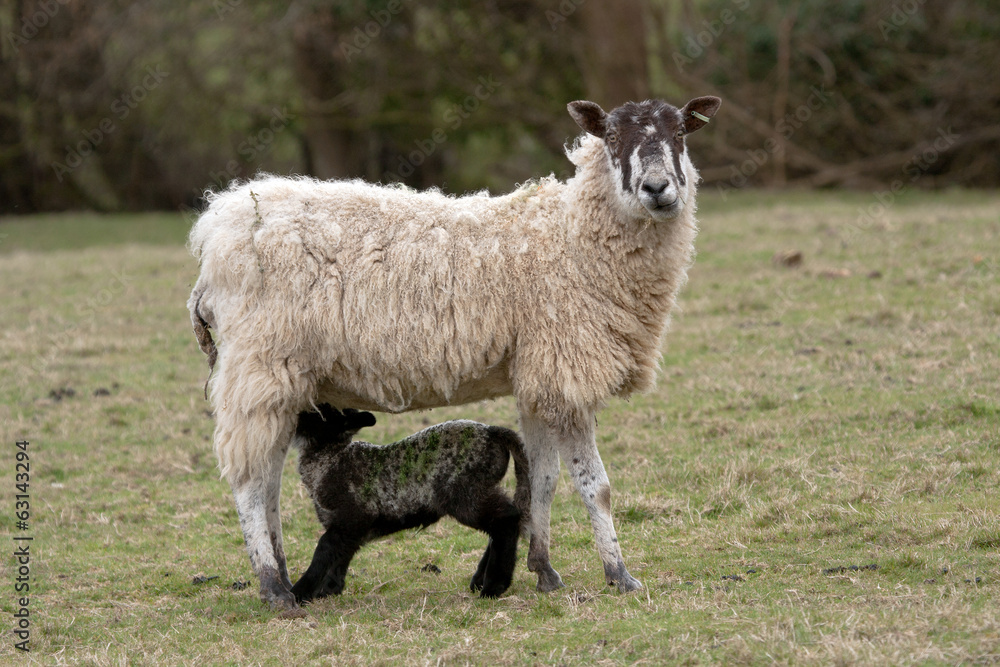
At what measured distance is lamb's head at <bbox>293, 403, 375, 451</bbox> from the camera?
247 inches

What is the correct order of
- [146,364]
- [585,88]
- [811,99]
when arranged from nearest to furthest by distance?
1. [146,364]
2. [811,99]
3. [585,88]

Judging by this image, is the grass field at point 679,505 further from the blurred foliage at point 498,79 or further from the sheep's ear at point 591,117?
the blurred foliage at point 498,79

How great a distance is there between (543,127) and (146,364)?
1448 centimetres

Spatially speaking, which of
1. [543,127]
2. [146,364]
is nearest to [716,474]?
[146,364]

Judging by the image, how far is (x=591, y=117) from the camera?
614 centimetres

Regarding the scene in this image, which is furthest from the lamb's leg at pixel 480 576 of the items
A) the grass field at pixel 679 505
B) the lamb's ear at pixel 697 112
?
the lamb's ear at pixel 697 112

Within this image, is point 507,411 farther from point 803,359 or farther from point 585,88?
point 585,88

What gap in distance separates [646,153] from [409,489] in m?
2.30

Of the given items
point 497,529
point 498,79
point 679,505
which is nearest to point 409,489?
point 497,529

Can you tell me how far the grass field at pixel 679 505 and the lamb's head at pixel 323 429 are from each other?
2.94 ft

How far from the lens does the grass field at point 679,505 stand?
16.4ft

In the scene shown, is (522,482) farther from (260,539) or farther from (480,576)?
(260,539)

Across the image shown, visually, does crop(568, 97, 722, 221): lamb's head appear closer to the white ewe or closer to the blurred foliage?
the white ewe

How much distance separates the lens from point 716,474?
740cm
